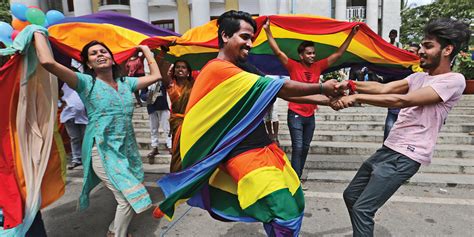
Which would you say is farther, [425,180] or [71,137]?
[71,137]

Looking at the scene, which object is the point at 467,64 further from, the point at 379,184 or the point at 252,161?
the point at 252,161

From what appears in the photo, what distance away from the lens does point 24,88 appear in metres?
2.44

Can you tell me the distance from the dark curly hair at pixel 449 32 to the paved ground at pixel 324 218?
1793 millimetres

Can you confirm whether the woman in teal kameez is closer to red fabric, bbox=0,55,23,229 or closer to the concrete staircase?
red fabric, bbox=0,55,23,229

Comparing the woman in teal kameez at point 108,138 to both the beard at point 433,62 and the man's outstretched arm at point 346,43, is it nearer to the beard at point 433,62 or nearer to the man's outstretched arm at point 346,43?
the beard at point 433,62

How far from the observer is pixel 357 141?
5863mm

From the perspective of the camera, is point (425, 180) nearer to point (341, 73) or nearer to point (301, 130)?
point (301, 130)

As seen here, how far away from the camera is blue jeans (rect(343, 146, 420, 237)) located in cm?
204

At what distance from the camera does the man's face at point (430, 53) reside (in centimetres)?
197

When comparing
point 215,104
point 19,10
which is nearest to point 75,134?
point 19,10

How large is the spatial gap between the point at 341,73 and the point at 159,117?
6271 millimetres

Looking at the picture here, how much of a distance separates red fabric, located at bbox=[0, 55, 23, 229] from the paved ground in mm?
936

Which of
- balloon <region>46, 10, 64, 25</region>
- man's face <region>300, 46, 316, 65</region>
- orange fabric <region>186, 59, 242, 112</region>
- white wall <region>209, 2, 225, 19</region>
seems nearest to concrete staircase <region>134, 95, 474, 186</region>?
man's face <region>300, 46, 316, 65</region>

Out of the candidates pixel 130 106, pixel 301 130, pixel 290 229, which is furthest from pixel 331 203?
pixel 130 106
